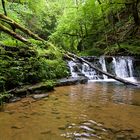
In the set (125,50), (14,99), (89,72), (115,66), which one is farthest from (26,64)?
(125,50)

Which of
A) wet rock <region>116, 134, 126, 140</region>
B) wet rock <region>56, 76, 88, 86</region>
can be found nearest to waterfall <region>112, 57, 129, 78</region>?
wet rock <region>56, 76, 88, 86</region>

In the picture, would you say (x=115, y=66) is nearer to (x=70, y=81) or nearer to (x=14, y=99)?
(x=70, y=81)

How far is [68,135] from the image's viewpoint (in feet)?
14.4

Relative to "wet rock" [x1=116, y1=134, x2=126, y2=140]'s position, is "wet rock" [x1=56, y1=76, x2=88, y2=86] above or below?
above

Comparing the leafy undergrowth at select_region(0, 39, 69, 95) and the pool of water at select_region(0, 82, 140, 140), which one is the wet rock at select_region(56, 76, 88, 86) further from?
the pool of water at select_region(0, 82, 140, 140)

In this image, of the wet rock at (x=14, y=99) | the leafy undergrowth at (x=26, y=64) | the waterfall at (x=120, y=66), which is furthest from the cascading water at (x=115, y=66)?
the wet rock at (x=14, y=99)

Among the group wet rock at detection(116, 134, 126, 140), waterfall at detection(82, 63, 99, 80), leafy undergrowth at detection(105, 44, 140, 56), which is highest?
leafy undergrowth at detection(105, 44, 140, 56)

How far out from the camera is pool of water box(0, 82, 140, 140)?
4.45 meters

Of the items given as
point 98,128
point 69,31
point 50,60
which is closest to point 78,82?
point 50,60

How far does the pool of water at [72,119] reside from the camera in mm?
4453

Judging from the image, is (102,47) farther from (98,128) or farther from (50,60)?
(98,128)

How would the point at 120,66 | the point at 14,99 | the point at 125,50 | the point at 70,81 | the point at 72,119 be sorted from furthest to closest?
1. the point at 125,50
2. the point at 120,66
3. the point at 70,81
4. the point at 14,99
5. the point at 72,119

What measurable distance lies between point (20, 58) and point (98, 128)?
588 centimetres

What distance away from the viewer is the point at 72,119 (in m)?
5.42
